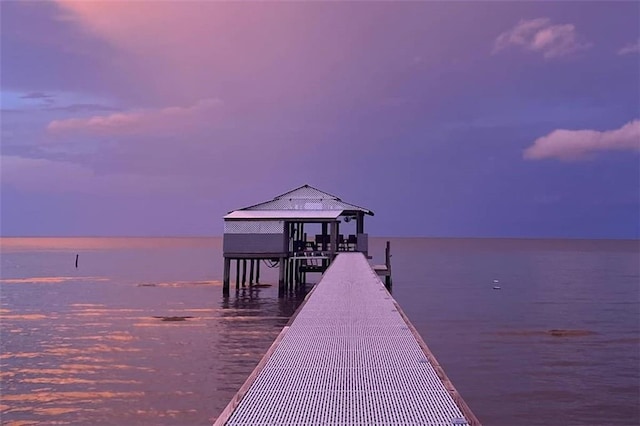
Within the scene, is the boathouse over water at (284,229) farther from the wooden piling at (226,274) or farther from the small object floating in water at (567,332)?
the small object floating in water at (567,332)

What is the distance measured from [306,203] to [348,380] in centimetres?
2821

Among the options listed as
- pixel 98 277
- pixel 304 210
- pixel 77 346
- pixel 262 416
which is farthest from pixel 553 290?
pixel 262 416

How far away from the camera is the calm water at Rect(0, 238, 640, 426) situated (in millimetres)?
13711

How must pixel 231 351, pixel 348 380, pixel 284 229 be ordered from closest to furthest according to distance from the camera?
pixel 348 380 → pixel 231 351 → pixel 284 229

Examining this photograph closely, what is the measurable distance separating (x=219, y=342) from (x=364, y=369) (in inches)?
573

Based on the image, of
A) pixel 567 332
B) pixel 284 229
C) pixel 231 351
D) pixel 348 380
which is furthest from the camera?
pixel 284 229

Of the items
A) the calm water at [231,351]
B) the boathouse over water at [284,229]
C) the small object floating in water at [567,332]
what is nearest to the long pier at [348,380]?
the calm water at [231,351]

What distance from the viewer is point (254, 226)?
31781mm

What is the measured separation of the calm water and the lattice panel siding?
3.78 meters

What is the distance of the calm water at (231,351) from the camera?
1371 centimetres

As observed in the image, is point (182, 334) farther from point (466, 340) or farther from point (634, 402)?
point (634, 402)

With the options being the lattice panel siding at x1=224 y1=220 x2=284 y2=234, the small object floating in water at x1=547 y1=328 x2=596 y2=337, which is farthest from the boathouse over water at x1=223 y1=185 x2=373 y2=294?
the small object floating in water at x1=547 y1=328 x2=596 y2=337

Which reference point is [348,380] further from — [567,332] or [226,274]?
[226,274]

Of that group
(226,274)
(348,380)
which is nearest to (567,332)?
(226,274)
